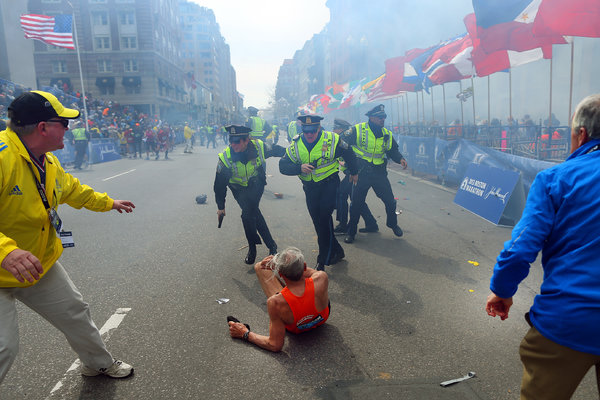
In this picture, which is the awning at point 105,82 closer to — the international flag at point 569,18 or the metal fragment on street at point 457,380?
the international flag at point 569,18

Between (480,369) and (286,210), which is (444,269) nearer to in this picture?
(480,369)

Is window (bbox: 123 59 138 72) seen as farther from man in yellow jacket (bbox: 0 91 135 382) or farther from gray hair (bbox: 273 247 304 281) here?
gray hair (bbox: 273 247 304 281)

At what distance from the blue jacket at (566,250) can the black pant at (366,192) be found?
4461 millimetres

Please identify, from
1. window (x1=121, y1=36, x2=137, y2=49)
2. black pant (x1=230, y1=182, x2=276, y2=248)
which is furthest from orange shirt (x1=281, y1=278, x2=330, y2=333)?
window (x1=121, y1=36, x2=137, y2=49)

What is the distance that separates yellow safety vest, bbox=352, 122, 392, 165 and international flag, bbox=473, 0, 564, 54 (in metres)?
5.44

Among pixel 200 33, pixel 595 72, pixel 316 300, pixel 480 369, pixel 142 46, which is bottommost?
pixel 480 369

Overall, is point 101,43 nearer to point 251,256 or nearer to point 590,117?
point 251,256

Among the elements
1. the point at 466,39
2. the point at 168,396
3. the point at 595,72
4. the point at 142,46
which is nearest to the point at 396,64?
the point at 466,39

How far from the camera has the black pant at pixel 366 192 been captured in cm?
626

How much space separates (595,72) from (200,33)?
130m

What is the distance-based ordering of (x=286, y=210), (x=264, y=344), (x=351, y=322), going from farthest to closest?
(x=286, y=210) < (x=351, y=322) < (x=264, y=344)

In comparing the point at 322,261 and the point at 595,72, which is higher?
the point at 595,72

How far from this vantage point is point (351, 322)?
364 cm

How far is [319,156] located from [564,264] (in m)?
3.34
